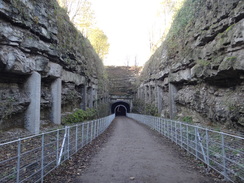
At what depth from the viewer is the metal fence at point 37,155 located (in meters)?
3.47

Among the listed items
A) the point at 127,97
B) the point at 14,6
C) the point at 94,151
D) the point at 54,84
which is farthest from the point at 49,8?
the point at 127,97

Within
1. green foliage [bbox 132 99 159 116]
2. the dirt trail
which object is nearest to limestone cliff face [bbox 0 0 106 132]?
the dirt trail

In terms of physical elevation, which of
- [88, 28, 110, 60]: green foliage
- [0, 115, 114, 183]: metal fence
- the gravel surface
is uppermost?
[88, 28, 110, 60]: green foliage

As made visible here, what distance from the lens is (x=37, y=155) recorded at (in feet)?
14.6

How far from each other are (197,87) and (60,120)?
853cm

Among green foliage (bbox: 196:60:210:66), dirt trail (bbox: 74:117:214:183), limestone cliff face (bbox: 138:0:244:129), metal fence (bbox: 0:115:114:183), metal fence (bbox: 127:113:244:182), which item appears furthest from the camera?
green foliage (bbox: 196:60:210:66)

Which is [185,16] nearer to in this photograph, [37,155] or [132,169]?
[132,169]

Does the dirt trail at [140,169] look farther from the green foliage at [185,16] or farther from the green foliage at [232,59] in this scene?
the green foliage at [185,16]

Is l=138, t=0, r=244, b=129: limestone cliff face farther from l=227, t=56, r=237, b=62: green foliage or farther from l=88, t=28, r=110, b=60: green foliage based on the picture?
l=88, t=28, r=110, b=60: green foliage

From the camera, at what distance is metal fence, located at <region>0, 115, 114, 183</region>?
3.47m

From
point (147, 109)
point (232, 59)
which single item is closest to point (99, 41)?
point (147, 109)

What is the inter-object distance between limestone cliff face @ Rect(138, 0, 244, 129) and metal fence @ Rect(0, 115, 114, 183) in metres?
6.31

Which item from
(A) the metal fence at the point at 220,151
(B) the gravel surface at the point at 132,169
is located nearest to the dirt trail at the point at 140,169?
(B) the gravel surface at the point at 132,169

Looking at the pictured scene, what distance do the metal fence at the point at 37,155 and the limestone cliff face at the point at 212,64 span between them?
248 inches
